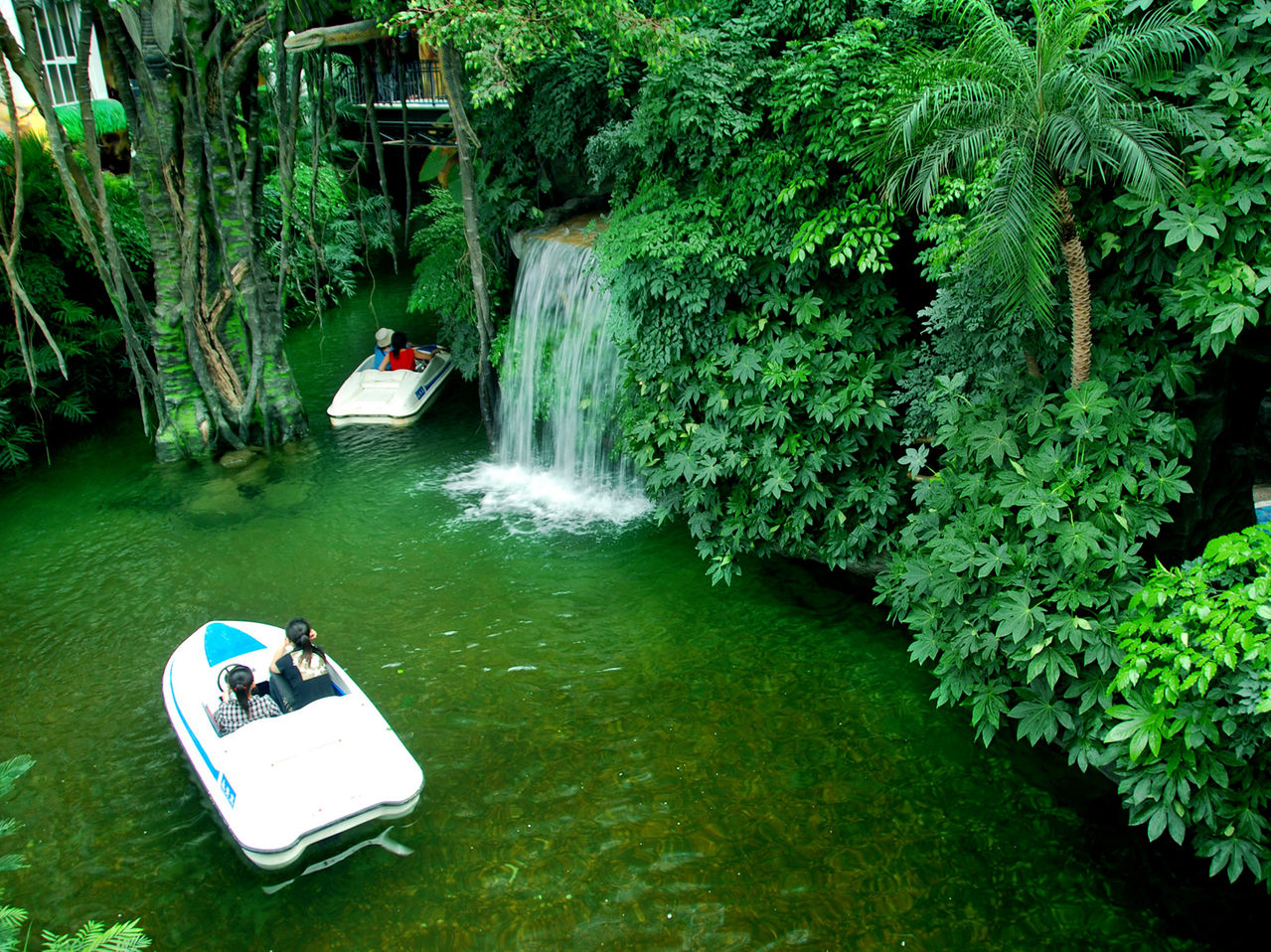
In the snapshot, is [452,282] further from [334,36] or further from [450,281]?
[334,36]

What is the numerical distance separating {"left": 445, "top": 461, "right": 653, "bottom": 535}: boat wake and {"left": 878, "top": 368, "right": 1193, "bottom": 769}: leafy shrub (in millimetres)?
4382

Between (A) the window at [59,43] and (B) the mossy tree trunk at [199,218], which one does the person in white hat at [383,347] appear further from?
(A) the window at [59,43]

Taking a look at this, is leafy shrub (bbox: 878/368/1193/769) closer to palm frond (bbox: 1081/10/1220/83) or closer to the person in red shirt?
palm frond (bbox: 1081/10/1220/83)

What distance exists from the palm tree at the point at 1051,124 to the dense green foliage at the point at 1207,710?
5.74 feet

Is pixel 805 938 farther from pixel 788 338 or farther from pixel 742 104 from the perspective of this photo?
pixel 742 104

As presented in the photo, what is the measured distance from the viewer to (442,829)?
252 inches

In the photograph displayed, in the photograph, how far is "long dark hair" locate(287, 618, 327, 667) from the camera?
22.6 ft

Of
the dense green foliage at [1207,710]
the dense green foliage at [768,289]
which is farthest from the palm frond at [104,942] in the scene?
the dense green foliage at [768,289]

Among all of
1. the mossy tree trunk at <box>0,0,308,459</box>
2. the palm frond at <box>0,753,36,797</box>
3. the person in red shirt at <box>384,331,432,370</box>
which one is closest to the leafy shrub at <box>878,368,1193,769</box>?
the palm frond at <box>0,753,36,797</box>

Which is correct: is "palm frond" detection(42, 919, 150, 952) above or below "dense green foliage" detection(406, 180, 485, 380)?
below

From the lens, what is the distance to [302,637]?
6.89m

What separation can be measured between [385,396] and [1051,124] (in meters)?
10.0

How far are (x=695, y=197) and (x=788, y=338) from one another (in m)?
1.69

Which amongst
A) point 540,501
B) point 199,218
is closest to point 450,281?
point 199,218
